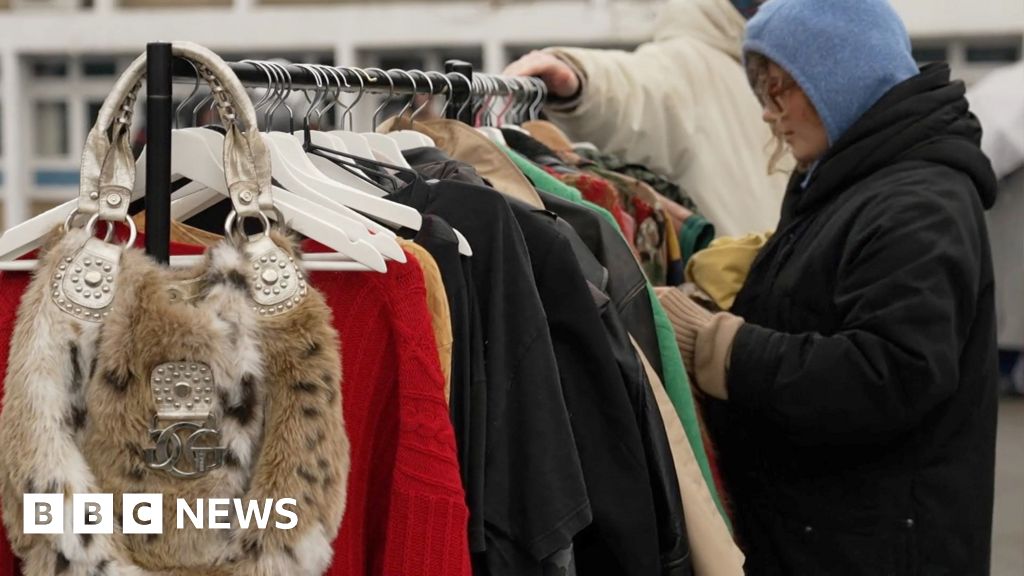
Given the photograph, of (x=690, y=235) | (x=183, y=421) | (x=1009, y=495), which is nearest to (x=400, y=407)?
(x=183, y=421)

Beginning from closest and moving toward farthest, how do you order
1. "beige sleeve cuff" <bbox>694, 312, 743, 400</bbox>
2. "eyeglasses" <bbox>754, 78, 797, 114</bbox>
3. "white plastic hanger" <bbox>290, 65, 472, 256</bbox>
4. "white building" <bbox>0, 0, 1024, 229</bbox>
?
"white plastic hanger" <bbox>290, 65, 472, 256</bbox> → "beige sleeve cuff" <bbox>694, 312, 743, 400</bbox> → "eyeglasses" <bbox>754, 78, 797, 114</bbox> → "white building" <bbox>0, 0, 1024, 229</bbox>

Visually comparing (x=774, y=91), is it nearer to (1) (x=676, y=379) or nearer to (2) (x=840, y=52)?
(2) (x=840, y=52)

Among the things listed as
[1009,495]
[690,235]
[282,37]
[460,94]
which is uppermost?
[460,94]

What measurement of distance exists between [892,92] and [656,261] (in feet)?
1.83

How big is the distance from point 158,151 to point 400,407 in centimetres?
33

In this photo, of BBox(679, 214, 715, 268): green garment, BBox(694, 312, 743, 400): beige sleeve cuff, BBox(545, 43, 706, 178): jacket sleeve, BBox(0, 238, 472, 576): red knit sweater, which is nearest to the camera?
BBox(0, 238, 472, 576): red knit sweater

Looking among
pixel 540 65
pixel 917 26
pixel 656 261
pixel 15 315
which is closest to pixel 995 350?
pixel 656 261

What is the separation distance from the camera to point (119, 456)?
3.88 feet

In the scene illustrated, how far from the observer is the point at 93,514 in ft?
3.86

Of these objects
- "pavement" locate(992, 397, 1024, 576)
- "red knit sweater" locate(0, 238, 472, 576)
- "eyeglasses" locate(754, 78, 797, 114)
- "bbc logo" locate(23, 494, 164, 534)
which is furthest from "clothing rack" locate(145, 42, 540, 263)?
"pavement" locate(992, 397, 1024, 576)

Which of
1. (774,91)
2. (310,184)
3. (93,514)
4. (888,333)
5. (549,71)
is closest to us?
(93,514)

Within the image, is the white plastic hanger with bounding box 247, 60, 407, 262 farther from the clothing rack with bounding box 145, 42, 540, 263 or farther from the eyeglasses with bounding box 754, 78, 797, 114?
the eyeglasses with bounding box 754, 78, 797, 114

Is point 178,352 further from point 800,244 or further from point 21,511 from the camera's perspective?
point 800,244

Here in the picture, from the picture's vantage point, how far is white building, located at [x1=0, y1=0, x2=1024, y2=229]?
10609 millimetres
